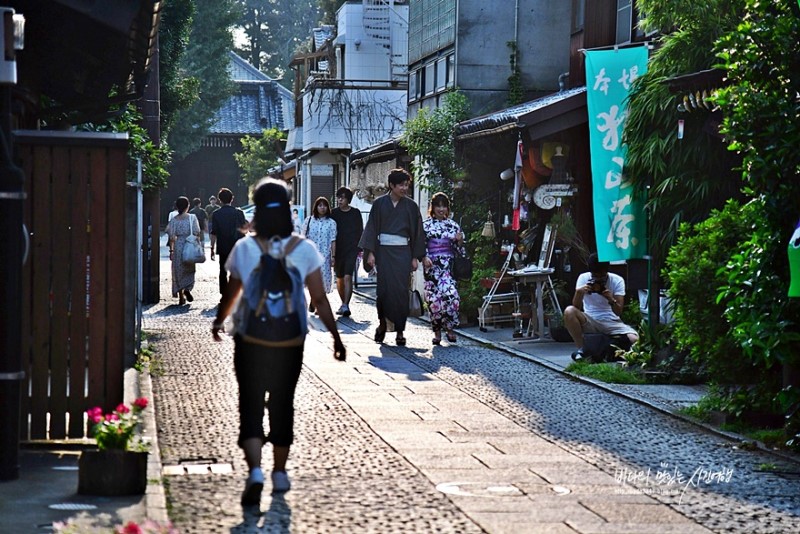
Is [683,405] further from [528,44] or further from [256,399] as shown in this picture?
[528,44]

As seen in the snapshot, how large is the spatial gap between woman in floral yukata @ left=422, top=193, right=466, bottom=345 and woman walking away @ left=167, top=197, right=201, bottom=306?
249 inches

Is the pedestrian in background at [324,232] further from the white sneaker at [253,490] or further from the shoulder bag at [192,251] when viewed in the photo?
the white sneaker at [253,490]

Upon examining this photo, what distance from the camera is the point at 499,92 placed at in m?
26.3

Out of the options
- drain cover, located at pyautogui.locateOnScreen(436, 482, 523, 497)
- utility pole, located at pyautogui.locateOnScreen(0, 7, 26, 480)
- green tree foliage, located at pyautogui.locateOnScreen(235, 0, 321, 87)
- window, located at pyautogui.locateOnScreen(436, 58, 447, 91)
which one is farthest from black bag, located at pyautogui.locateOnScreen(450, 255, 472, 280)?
green tree foliage, located at pyautogui.locateOnScreen(235, 0, 321, 87)

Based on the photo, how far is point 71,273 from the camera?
27.2 feet

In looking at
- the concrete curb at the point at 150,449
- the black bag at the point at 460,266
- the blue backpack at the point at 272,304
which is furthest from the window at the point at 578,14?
the blue backpack at the point at 272,304

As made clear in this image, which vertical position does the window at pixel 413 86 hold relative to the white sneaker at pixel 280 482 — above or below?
above

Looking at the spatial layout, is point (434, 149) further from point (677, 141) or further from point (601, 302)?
point (677, 141)

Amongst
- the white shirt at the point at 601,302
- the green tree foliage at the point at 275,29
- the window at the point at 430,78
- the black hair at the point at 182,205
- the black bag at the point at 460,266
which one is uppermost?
the green tree foliage at the point at 275,29

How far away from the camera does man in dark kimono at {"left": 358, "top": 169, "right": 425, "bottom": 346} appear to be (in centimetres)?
1559

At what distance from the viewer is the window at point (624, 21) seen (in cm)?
1845

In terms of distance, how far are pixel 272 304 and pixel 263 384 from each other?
464mm

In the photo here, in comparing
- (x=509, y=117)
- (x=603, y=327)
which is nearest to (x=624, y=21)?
(x=509, y=117)

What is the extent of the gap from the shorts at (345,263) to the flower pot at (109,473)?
13137 millimetres
